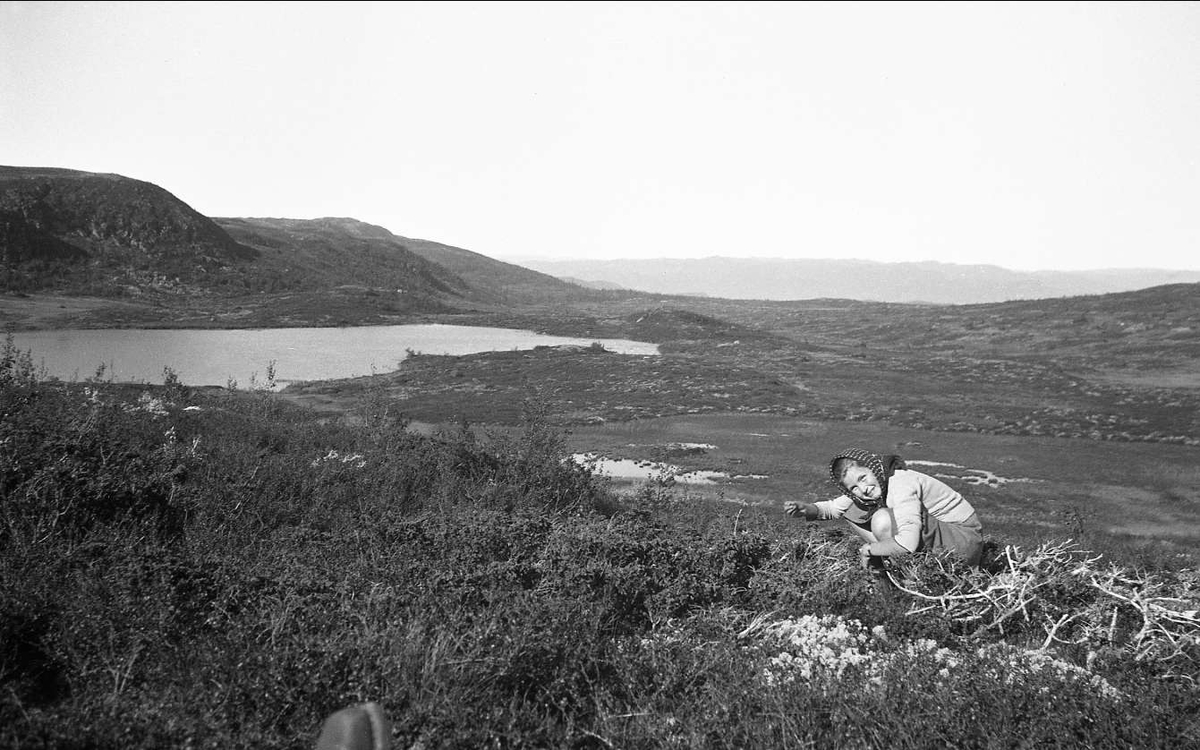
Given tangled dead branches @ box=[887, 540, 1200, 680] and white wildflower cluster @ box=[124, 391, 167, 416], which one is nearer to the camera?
tangled dead branches @ box=[887, 540, 1200, 680]

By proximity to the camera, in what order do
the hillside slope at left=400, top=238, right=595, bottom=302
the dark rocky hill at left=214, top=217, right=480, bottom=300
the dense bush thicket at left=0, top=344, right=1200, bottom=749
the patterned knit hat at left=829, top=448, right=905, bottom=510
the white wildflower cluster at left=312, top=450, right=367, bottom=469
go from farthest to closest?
the hillside slope at left=400, top=238, right=595, bottom=302
the dark rocky hill at left=214, top=217, right=480, bottom=300
the white wildflower cluster at left=312, top=450, right=367, bottom=469
the patterned knit hat at left=829, top=448, right=905, bottom=510
the dense bush thicket at left=0, top=344, right=1200, bottom=749

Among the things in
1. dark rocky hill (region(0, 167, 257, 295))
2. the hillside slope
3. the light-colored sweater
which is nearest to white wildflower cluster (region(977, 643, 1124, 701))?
the light-colored sweater

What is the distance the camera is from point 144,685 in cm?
289

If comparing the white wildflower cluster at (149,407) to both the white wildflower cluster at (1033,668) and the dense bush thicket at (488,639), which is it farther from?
the white wildflower cluster at (1033,668)

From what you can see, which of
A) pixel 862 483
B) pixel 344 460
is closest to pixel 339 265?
pixel 344 460

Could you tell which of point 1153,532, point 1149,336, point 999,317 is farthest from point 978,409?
point 999,317

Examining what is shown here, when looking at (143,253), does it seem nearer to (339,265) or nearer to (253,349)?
(339,265)

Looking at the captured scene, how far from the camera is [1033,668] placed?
12.0 feet

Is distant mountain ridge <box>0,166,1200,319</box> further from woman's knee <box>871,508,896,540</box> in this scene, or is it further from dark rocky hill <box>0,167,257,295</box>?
woman's knee <box>871,508,896,540</box>

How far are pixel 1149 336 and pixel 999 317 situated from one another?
53.0ft

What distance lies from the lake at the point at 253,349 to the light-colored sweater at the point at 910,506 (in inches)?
826

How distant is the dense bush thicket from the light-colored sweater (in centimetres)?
31

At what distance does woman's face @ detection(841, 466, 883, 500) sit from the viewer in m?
5.20

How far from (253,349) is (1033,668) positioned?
165 ft
